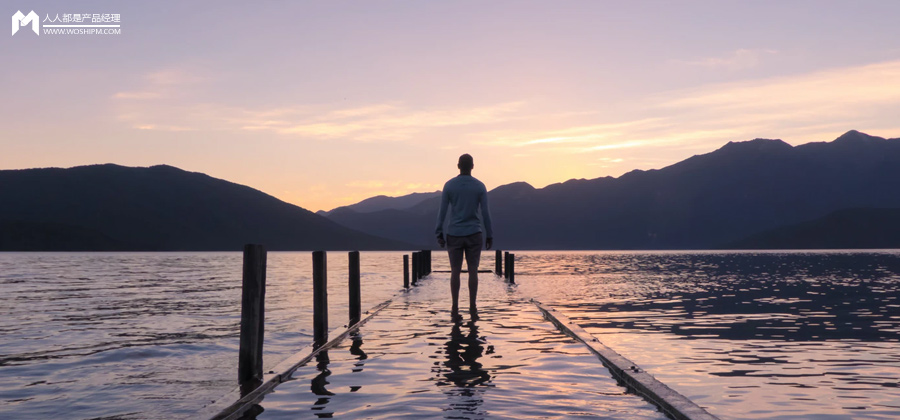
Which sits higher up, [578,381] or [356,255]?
[356,255]

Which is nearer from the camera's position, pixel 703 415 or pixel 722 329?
pixel 703 415

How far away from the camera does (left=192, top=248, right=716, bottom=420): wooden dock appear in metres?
6.23

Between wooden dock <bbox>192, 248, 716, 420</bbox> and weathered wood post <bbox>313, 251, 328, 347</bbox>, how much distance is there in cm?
47

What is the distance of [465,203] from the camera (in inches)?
477

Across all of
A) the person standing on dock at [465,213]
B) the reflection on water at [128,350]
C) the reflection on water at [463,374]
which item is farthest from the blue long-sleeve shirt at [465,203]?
the reflection on water at [128,350]

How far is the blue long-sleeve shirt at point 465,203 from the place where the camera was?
12.1 metres

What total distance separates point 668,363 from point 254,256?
5577mm

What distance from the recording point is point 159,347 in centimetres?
1305

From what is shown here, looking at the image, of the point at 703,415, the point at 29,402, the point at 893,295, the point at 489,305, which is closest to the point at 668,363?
the point at 703,415

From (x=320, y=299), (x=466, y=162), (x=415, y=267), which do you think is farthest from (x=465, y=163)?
(x=415, y=267)

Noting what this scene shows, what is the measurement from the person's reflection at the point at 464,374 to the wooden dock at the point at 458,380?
0.01m

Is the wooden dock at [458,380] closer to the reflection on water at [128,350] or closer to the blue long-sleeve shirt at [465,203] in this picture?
the reflection on water at [128,350]

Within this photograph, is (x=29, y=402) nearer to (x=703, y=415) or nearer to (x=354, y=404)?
(x=354, y=404)

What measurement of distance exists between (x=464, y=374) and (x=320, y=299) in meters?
4.68
